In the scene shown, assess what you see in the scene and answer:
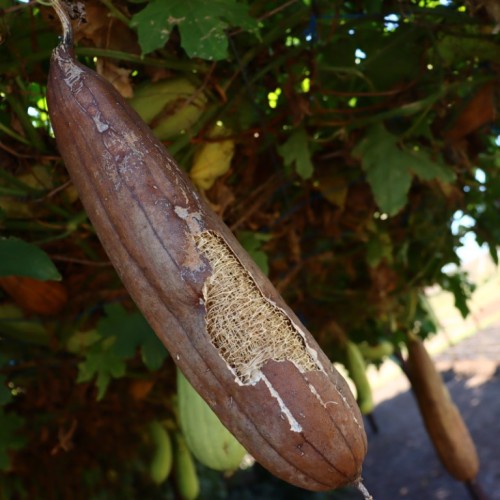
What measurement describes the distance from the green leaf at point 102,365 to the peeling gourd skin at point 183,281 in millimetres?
665

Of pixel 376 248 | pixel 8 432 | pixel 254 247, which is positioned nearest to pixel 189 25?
pixel 254 247

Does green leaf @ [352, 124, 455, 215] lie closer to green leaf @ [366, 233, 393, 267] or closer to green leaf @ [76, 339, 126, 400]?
green leaf @ [366, 233, 393, 267]

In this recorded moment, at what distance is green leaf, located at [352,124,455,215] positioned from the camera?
1073 millimetres

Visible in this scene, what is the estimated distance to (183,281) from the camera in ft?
1.88

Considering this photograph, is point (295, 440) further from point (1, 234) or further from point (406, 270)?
point (406, 270)

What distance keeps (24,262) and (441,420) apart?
Answer: 1.76 m

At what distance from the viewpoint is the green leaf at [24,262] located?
80cm

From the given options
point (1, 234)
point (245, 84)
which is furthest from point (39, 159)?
point (245, 84)

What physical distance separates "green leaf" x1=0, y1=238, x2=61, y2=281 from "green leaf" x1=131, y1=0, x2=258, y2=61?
25 centimetres

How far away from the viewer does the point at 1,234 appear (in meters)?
1.01

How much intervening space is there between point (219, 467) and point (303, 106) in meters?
0.53

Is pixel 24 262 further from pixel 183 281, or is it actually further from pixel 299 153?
pixel 299 153

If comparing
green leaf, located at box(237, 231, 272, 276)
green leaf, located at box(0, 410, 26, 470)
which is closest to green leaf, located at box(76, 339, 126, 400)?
green leaf, located at box(0, 410, 26, 470)

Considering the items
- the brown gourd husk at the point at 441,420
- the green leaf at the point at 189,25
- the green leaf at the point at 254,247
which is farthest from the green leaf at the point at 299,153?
the brown gourd husk at the point at 441,420
